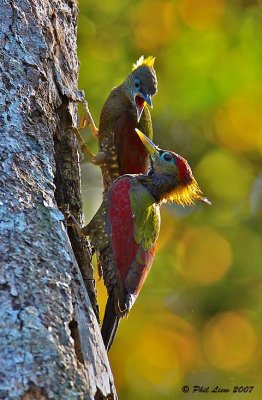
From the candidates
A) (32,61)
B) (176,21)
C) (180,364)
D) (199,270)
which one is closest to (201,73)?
(176,21)

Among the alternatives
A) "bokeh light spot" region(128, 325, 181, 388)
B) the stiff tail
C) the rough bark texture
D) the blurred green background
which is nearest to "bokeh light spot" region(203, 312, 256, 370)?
the blurred green background

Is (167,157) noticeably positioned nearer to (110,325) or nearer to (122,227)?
(122,227)

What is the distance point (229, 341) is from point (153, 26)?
2.35 meters

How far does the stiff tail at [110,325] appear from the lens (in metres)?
3.88

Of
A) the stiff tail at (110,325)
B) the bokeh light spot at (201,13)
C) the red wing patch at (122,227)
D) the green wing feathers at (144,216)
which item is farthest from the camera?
the bokeh light spot at (201,13)

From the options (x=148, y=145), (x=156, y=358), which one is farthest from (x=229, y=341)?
(x=148, y=145)

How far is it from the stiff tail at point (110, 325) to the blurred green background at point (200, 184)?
204cm

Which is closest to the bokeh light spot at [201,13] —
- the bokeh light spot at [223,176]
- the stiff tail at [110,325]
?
the bokeh light spot at [223,176]

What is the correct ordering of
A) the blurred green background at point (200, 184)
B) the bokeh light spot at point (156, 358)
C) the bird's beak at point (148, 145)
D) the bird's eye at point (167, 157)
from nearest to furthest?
the bird's eye at point (167, 157)
the bird's beak at point (148, 145)
the bokeh light spot at point (156, 358)
the blurred green background at point (200, 184)

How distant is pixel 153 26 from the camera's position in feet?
22.0

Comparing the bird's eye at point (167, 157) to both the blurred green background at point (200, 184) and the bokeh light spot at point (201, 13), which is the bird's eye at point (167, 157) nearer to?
the blurred green background at point (200, 184)

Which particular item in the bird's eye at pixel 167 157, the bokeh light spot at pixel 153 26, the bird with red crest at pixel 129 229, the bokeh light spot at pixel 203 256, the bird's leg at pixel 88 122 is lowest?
the bokeh light spot at pixel 203 256

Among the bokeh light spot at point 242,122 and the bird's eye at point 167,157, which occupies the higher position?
Answer: the bokeh light spot at point 242,122

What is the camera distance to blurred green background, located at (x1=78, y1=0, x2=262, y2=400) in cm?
614
